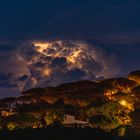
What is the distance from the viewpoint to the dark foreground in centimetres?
3922

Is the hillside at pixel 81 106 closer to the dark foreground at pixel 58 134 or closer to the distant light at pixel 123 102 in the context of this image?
the distant light at pixel 123 102

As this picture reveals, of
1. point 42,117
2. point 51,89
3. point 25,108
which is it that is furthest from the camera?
point 51,89

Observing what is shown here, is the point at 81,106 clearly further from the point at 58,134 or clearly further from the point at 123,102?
the point at 58,134

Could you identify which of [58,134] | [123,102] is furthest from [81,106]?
[58,134]

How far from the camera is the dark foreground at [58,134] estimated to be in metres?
39.2

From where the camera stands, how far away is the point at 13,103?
68.4 m

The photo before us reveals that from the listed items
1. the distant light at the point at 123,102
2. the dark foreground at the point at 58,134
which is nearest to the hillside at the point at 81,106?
the distant light at the point at 123,102

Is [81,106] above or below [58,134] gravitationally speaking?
above

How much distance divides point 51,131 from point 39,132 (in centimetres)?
90

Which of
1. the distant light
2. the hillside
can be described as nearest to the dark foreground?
the hillside

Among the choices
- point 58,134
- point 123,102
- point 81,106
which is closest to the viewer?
point 58,134

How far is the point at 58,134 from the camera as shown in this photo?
39.7 meters

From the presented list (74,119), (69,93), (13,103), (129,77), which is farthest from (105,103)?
(13,103)

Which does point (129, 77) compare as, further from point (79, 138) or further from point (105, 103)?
point (79, 138)
